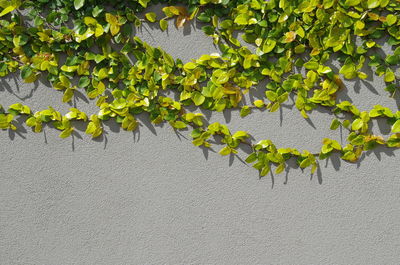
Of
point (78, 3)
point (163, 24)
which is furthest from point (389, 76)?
point (78, 3)

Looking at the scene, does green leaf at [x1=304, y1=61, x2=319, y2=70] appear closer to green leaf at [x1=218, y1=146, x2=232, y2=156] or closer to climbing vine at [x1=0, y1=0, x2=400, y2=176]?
climbing vine at [x1=0, y1=0, x2=400, y2=176]

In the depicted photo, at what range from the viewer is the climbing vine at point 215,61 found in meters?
1.58

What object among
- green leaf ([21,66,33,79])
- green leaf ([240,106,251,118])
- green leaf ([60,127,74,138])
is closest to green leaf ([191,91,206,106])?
green leaf ([240,106,251,118])

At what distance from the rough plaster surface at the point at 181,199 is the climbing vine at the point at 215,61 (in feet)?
0.15

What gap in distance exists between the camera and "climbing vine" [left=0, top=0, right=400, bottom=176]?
5.17ft

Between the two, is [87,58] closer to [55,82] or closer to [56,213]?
[55,82]

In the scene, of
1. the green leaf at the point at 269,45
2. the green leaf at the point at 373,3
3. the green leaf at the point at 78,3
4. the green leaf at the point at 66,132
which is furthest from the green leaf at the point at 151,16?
the green leaf at the point at 373,3

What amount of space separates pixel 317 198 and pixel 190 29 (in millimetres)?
815

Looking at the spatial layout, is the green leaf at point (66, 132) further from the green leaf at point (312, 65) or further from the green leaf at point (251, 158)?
the green leaf at point (312, 65)

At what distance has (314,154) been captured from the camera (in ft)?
5.51

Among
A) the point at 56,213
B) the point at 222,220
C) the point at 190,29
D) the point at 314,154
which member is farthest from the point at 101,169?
the point at 314,154

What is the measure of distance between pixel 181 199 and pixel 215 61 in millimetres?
559

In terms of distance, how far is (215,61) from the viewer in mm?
1639

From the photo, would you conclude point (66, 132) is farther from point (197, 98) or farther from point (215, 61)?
point (215, 61)
